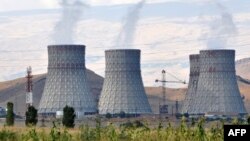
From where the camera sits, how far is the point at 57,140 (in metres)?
19.6

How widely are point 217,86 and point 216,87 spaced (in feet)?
0.63

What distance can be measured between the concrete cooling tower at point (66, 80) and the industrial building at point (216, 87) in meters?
15.8

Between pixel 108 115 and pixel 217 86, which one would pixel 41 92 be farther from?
pixel 217 86

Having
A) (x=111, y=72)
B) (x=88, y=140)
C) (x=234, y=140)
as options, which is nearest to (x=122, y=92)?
(x=111, y=72)

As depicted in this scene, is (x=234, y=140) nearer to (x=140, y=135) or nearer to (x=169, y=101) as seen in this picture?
(x=140, y=135)

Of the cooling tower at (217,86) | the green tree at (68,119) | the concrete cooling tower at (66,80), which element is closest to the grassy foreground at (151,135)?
the green tree at (68,119)

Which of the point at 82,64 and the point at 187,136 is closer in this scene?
the point at 187,136

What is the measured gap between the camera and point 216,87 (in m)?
98.4

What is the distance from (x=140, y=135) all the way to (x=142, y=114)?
7870 cm

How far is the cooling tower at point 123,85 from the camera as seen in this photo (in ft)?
306

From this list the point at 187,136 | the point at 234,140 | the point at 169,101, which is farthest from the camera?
the point at 169,101

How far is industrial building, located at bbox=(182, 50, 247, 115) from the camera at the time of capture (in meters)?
94.5

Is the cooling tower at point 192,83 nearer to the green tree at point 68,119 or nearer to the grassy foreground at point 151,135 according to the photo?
the green tree at point 68,119

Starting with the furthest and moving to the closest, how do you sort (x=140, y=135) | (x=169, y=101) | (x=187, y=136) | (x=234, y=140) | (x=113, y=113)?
1. (x=169, y=101)
2. (x=113, y=113)
3. (x=140, y=135)
4. (x=187, y=136)
5. (x=234, y=140)
